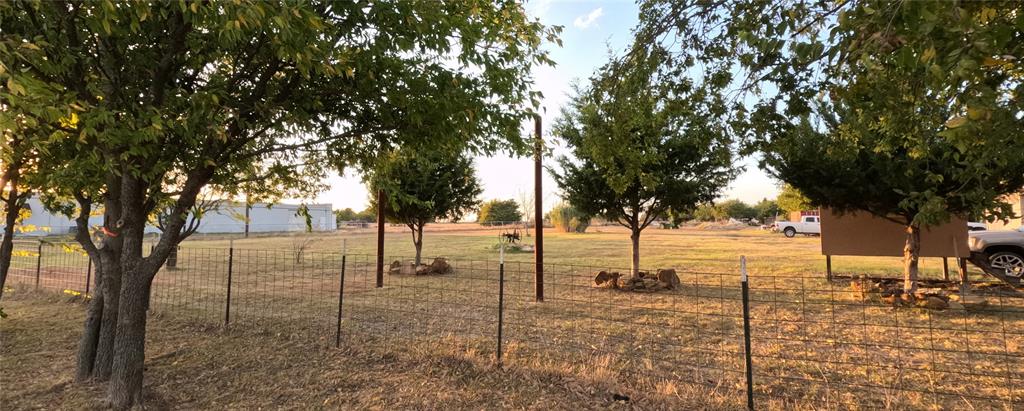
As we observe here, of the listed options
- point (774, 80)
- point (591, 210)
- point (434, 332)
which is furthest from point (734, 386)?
point (591, 210)

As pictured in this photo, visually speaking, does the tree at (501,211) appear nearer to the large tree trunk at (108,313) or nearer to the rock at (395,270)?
the rock at (395,270)

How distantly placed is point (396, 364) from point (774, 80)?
172 inches

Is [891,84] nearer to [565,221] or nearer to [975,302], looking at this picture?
[975,302]

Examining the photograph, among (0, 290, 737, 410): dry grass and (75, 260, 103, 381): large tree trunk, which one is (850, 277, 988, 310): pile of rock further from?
(75, 260, 103, 381): large tree trunk

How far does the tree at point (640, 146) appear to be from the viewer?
14.7 feet

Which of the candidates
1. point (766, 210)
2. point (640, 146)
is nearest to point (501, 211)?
point (766, 210)

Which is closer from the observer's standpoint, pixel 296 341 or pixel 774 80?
pixel 774 80

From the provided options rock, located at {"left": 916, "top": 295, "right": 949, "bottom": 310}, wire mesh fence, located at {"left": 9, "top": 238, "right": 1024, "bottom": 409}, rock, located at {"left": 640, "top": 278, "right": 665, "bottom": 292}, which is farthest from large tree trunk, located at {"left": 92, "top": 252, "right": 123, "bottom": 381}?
rock, located at {"left": 916, "top": 295, "right": 949, "bottom": 310}

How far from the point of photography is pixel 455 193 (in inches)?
529

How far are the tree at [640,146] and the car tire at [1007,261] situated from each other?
6.52m

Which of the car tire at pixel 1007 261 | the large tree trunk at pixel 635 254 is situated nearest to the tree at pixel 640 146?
the large tree trunk at pixel 635 254

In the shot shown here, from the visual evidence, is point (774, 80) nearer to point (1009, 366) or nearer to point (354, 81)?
point (354, 81)

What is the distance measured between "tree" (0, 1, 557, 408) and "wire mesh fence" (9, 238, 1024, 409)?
1.94m

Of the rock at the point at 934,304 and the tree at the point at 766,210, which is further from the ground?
the tree at the point at 766,210
